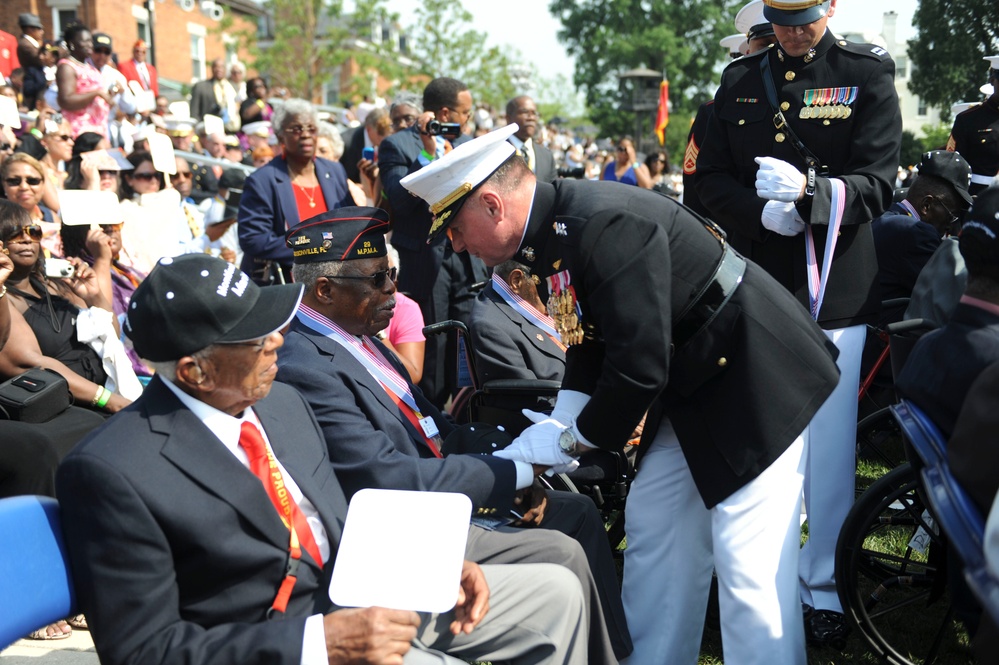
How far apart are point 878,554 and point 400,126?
5284 mm

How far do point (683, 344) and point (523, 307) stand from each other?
1742 mm

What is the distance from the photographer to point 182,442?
7.55ft

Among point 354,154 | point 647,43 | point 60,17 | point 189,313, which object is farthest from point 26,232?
point 647,43

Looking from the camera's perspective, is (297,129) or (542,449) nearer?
(542,449)

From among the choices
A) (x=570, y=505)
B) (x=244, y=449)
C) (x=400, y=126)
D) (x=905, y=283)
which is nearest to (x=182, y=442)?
(x=244, y=449)

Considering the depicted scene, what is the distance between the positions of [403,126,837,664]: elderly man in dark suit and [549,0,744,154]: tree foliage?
42.2m

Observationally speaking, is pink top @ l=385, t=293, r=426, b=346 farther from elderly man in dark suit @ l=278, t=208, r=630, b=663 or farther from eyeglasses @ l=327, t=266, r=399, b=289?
eyeglasses @ l=327, t=266, r=399, b=289

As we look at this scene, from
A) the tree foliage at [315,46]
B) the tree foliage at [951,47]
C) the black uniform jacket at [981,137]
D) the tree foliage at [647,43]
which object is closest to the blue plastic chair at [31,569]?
the black uniform jacket at [981,137]

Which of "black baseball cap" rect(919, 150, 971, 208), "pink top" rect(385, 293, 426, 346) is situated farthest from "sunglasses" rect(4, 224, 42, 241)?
"black baseball cap" rect(919, 150, 971, 208)

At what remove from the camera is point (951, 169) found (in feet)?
16.6

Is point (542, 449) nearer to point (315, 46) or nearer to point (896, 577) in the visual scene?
point (896, 577)

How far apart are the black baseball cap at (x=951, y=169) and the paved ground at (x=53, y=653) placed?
14.9 ft

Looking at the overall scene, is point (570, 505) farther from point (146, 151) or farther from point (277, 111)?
point (146, 151)

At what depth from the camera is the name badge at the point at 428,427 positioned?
326 centimetres
